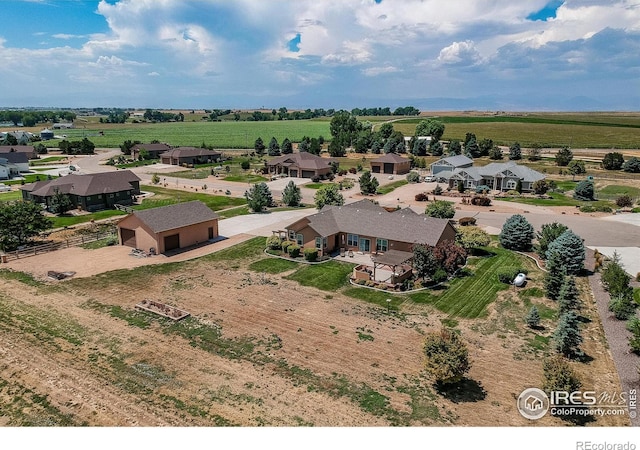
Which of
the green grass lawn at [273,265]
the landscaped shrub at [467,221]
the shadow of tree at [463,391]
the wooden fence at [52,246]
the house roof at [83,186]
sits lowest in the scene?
the shadow of tree at [463,391]

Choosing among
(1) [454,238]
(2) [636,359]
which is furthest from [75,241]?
(2) [636,359]

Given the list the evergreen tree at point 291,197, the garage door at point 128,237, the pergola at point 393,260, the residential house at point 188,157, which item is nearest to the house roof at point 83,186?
the garage door at point 128,237

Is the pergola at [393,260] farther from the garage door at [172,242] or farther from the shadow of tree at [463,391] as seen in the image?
the garage door at [172,242]

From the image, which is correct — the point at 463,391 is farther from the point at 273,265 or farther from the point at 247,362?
the point at 273,265

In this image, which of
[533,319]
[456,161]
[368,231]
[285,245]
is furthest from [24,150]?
[533,319]

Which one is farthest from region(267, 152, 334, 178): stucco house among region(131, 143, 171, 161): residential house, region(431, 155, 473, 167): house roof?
region(131, 143, 171, 161): residential house

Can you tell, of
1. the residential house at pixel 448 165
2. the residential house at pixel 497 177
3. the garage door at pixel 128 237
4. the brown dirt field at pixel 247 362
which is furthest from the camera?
the residential house at pixel 448 165
